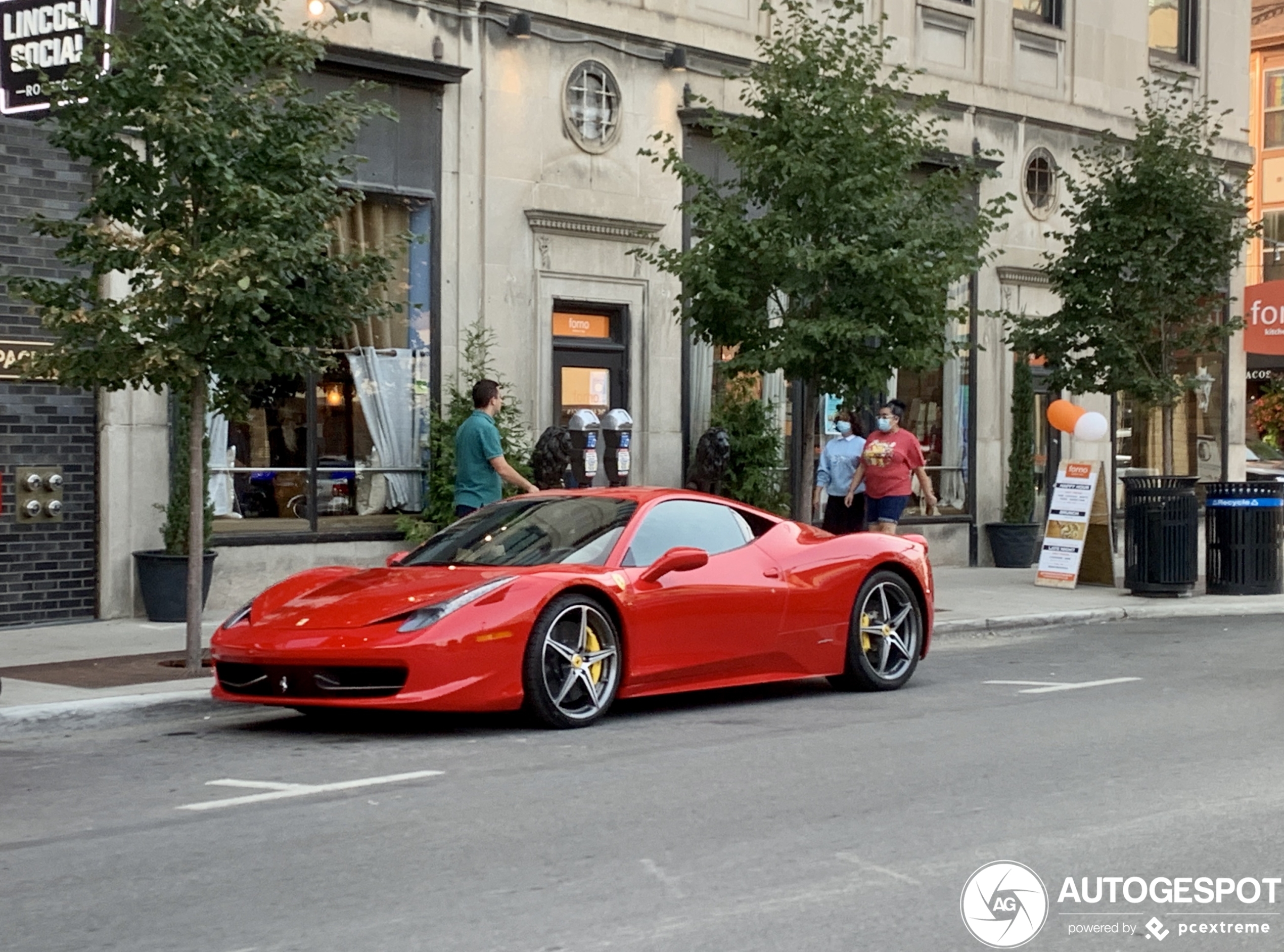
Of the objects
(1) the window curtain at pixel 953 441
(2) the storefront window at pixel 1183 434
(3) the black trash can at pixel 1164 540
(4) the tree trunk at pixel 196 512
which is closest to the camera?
(4) the tree trunk at pixel 196 512

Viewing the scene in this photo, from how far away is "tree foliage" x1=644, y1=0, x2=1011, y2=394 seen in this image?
15258mm

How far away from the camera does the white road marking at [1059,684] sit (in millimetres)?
11211

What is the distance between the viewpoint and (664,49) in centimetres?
1928

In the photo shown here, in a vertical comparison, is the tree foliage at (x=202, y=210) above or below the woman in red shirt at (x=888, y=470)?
above

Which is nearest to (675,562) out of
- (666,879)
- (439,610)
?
(439,610)

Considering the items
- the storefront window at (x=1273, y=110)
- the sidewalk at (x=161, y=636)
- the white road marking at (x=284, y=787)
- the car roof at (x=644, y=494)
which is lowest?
the white road marking at (x=284, y=787)

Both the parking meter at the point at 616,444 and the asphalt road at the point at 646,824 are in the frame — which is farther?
the parking meter at the point at 616,444

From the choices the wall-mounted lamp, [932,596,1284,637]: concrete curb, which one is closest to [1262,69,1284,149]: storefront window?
[932,596,1284,637]: concrete curb

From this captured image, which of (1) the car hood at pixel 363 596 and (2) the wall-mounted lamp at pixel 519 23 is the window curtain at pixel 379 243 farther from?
(1) the car hood at pixel 363 596

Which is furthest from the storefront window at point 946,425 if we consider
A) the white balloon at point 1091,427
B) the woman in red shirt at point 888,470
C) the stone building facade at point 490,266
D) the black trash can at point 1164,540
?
the woman in red shirt at point 888,470

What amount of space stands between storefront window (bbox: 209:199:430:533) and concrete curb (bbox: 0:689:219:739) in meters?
5.54

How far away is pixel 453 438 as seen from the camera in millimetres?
17203

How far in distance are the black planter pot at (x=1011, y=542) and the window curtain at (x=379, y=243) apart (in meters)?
9.36

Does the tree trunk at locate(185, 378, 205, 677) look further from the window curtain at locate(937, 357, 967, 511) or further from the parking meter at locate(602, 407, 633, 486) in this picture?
the window curtain at locate(937, 357, 967, 511)
